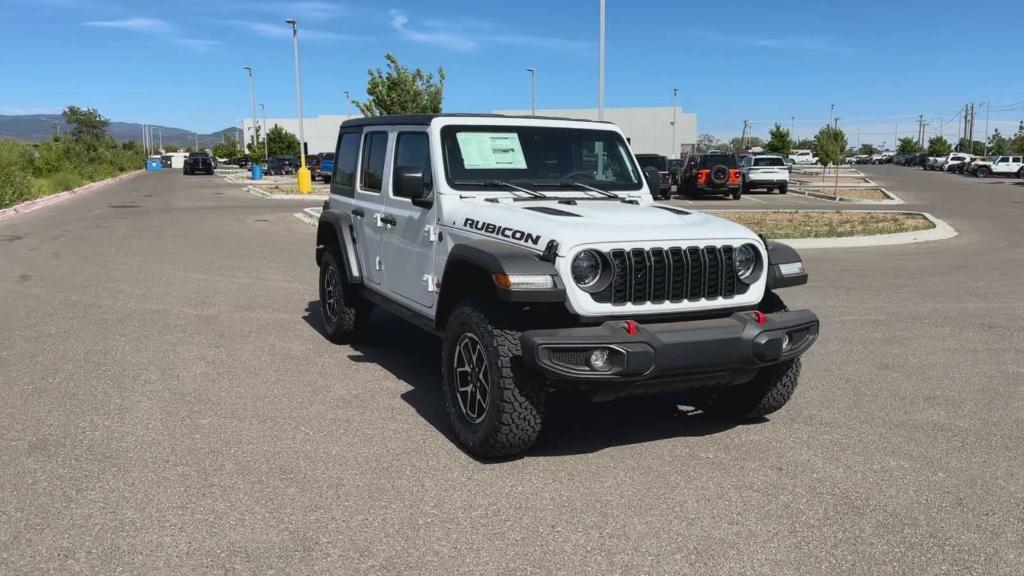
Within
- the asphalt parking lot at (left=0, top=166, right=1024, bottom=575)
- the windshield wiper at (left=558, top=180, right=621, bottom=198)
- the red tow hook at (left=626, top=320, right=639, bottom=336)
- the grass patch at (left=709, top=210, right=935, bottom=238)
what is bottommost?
the asphalt parking lot at (left=0, top=166, right=1024, bottom=575)

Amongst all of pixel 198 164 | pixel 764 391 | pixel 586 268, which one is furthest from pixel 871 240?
pixel 198 164

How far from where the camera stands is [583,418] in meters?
5.23

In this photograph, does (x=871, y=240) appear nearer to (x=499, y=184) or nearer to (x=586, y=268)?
(x=499, y=184)

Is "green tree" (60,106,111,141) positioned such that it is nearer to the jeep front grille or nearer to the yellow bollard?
the yellow bollard

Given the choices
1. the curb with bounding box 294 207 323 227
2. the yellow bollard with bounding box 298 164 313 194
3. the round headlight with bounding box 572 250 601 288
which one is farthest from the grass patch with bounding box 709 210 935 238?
the yellow bollard with bounding box 298 164 313 194

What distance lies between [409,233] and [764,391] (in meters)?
2.53

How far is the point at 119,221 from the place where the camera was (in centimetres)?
2022

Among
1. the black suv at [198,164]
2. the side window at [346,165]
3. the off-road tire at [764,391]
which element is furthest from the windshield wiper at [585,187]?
the black suv at [198,164]

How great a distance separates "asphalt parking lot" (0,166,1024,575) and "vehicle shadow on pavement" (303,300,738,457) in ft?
0.09

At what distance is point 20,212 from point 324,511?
76.2 ft

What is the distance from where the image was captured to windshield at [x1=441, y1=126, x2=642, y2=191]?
5406 millimetres

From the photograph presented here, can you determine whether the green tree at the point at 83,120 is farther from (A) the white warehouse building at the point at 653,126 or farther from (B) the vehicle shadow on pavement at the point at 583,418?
(B) the vehicle shadow on pavement at the point at 583,418

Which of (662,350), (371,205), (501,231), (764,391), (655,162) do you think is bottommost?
(764,391)

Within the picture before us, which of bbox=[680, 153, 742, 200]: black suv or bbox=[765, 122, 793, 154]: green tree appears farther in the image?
bbox=[765, 122, 793, 154]: green tree
